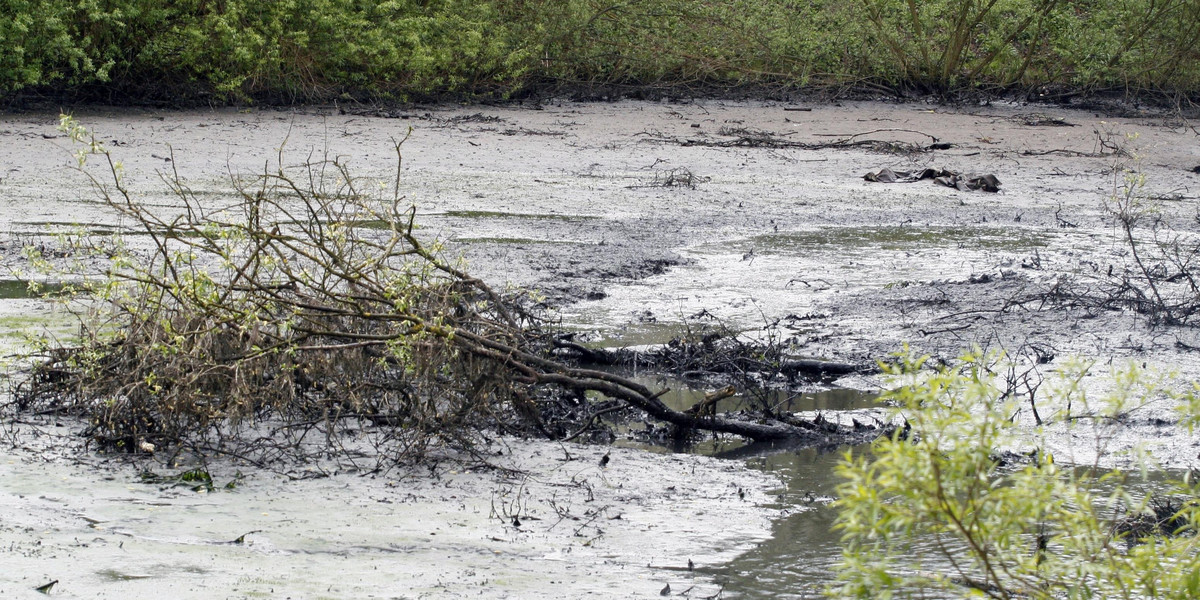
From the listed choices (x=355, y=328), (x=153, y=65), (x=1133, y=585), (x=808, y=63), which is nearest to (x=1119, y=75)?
(x=808, y=63)

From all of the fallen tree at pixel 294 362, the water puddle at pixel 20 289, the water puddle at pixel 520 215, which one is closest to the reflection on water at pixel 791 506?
the fallen tree at pixel 294 362

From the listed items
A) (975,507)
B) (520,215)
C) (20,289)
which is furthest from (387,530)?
(520,215)

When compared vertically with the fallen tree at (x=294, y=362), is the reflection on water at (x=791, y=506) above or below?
below

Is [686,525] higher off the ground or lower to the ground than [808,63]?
lower

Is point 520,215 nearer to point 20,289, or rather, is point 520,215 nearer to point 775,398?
point 20,289

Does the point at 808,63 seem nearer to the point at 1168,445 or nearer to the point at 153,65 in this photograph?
the point at 153,65

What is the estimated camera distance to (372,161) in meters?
12.4

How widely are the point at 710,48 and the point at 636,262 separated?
910 cm

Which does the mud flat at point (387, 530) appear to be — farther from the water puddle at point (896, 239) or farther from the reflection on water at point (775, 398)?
the water puddle at point (896, 239)

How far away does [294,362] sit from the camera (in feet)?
16.1

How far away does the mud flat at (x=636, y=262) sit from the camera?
12.8ft

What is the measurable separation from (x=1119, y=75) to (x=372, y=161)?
1036cm

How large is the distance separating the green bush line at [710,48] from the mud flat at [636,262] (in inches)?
25.6

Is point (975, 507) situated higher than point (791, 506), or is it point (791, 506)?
point (975, 507)
